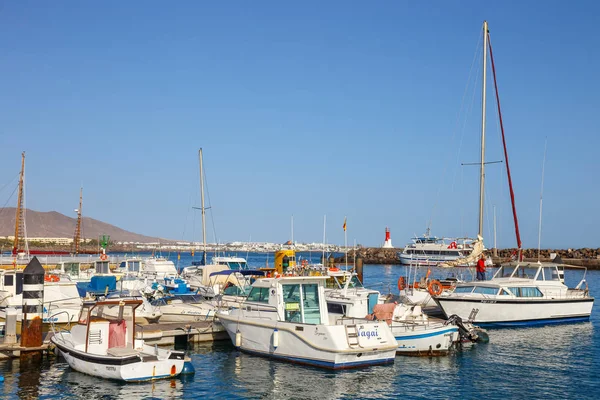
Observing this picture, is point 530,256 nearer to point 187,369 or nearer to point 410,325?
point 410,325

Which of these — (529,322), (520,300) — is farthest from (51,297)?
(529,322)

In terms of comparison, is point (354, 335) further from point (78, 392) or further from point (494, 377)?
point (78, 392)

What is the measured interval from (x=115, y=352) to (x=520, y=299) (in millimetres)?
20259

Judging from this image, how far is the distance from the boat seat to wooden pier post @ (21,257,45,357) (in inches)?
142

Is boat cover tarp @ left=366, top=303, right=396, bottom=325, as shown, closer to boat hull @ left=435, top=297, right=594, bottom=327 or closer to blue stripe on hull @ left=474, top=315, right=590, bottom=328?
boat hull @ left=435, top=297, right=594, bottom=327

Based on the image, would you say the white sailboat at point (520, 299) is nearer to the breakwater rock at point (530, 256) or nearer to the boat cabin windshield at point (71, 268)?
the boat cabin windshield at point (71, 268)

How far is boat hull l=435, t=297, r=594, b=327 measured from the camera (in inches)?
1187

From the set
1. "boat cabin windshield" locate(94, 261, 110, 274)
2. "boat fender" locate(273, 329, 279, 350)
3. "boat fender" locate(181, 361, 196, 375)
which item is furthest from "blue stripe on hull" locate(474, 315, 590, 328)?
"boat cabin windshield" locate(94, 261, 110, 274)

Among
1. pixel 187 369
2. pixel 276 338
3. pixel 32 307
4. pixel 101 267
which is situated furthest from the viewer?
pixel 101 267

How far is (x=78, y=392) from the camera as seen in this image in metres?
17.9

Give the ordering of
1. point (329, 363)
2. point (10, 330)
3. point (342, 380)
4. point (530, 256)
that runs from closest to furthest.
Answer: point (342, 380), point (329, 363), point (10, 330), point (530, 256)

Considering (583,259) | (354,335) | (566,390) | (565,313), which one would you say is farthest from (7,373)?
(583,259)

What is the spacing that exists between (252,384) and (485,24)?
32341 mm

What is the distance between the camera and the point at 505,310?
1198 inches
